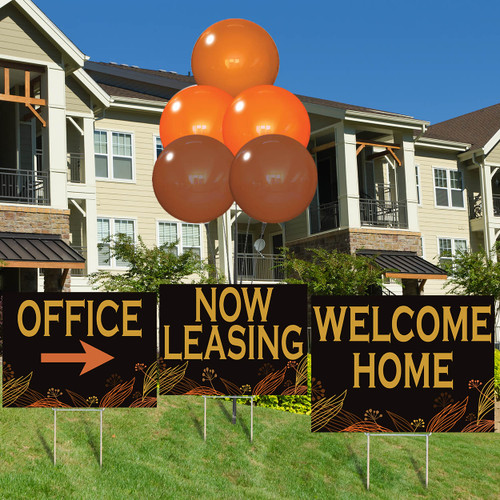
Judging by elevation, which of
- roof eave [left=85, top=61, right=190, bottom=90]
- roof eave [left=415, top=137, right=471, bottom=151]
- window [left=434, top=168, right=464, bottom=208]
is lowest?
window [left=434, top=168, right=464, bottom=208]

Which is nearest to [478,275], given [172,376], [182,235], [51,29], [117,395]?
[182,235]

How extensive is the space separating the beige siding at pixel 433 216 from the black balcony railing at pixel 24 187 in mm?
15755

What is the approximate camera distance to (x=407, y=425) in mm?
8445

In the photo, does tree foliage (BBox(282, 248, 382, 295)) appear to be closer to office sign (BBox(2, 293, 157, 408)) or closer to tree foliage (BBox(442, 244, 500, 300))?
tree foliage (BBox(442, 244, 500, 300))

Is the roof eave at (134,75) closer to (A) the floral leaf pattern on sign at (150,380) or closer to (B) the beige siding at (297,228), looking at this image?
(B) the beige siding at (297,228)

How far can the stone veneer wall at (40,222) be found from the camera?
18.9 meters

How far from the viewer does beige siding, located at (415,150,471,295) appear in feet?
98.8

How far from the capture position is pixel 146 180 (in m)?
25.1

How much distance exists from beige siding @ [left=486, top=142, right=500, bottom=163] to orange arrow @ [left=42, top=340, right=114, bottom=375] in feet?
82.8

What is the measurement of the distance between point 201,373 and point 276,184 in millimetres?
2390

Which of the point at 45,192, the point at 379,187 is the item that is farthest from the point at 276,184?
the point at 379,187

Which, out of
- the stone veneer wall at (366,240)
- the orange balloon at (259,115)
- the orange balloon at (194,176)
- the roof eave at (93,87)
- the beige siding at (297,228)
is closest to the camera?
the orange balloon at (194,176)

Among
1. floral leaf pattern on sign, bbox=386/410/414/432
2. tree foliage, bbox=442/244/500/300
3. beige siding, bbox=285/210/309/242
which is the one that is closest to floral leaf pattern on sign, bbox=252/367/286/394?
floral leaf pattern on sign, bbox=386/410/414/432

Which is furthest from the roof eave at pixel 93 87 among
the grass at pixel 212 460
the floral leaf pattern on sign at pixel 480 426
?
the floral leaf pattern on sign at pixel 480 426
